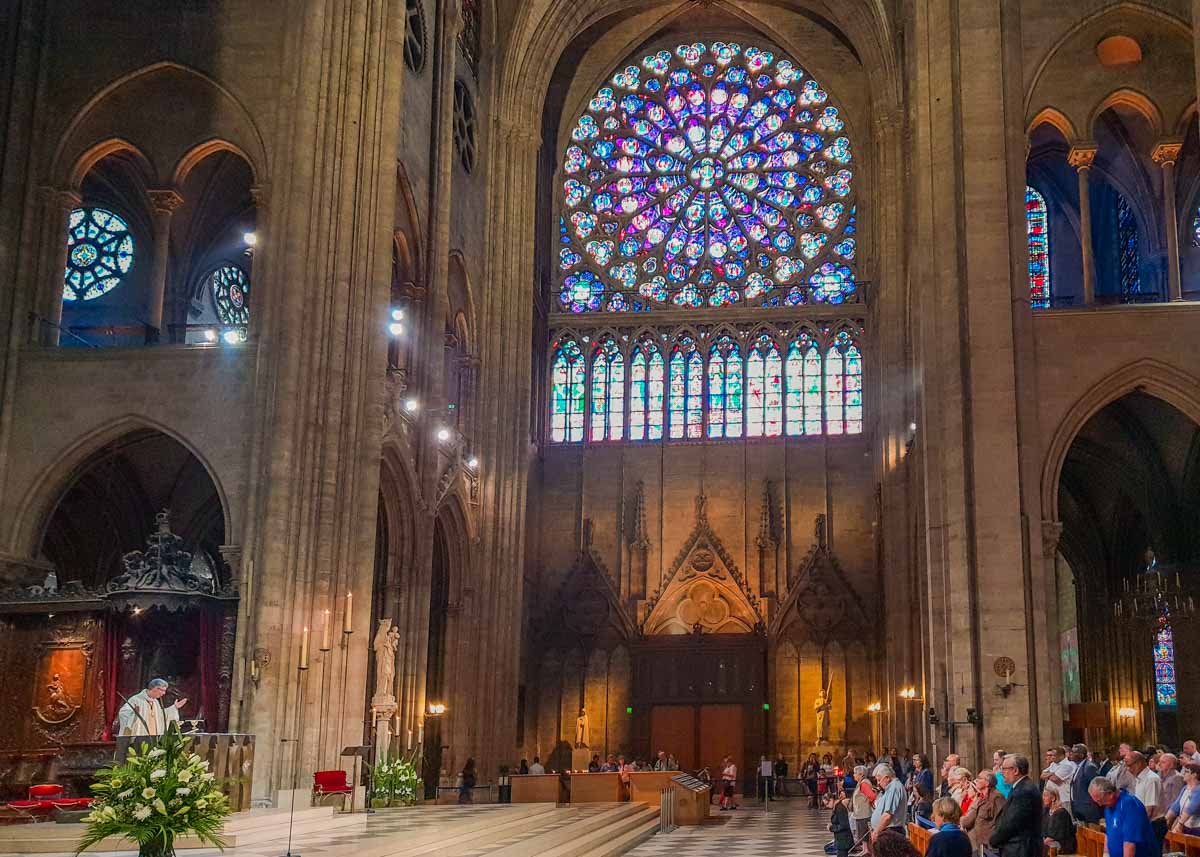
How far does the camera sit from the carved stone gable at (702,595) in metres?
37.8

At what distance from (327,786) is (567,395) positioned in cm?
2154

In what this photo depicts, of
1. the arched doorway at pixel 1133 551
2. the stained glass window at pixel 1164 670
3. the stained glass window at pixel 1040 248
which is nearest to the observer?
the arched doorway at pixel 1133 551

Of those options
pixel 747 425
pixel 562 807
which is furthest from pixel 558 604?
pixel 562 807

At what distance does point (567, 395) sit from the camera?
40688 millimetres

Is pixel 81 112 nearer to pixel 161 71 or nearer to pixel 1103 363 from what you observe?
pixel 161 71

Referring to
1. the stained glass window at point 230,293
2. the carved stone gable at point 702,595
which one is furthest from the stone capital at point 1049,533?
the stained glass window at point 230,293

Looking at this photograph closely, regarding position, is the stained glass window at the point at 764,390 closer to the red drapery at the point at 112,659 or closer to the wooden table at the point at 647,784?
the wooden table at the point at 647,784

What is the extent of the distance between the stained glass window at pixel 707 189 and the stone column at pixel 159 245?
17403 mm

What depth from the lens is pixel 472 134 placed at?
1334 inches

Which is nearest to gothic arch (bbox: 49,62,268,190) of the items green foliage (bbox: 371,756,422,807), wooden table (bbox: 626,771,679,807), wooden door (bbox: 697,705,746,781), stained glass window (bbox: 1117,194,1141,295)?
green foliage (bbox: 371,756,422,807)

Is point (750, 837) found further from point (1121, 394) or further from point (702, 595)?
point (702, 595)

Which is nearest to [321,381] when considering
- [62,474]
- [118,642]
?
[62,474]

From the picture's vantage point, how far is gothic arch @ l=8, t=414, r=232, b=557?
2266 cm

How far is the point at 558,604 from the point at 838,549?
7.64 m
